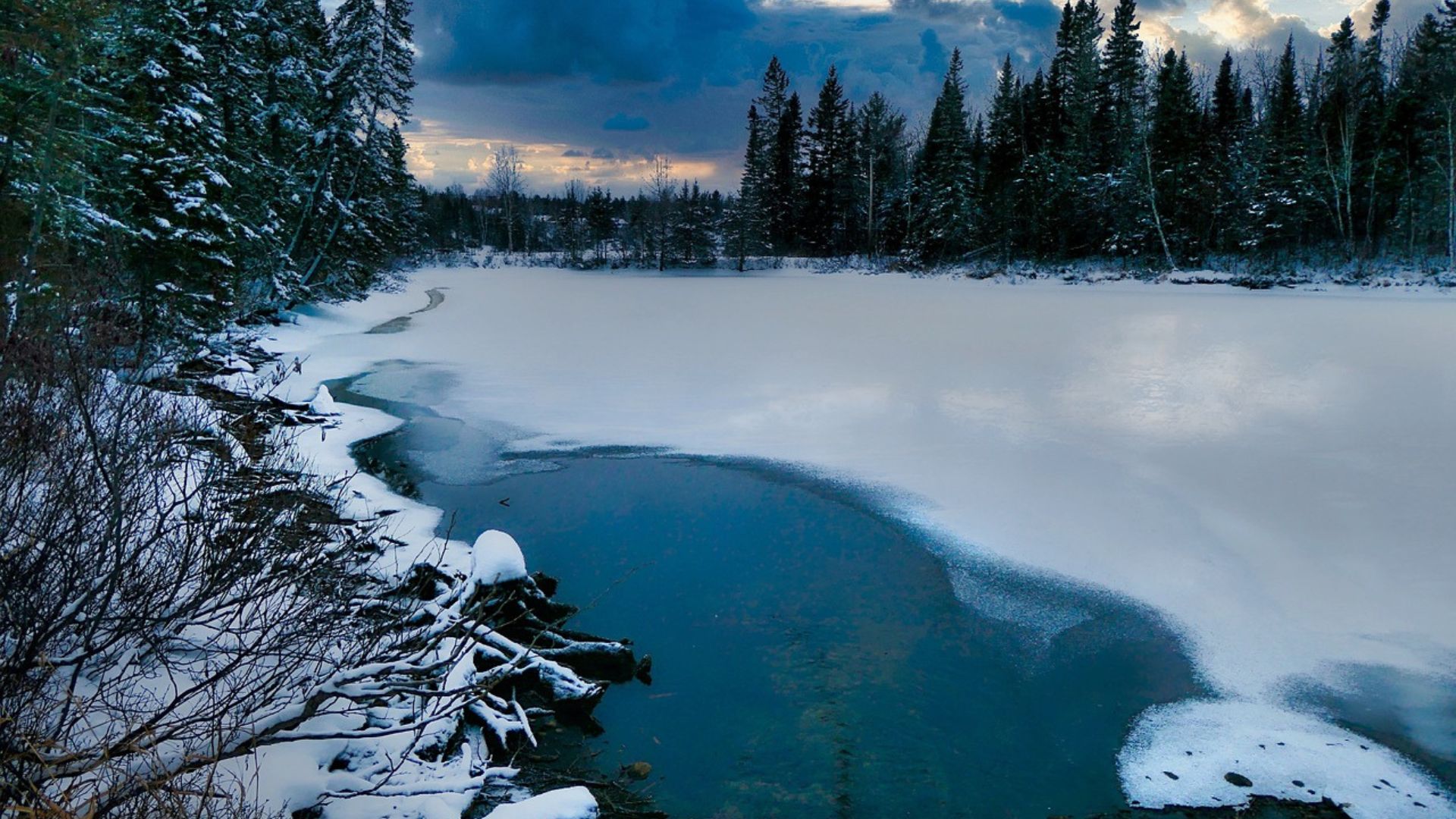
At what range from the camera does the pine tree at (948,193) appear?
156ft

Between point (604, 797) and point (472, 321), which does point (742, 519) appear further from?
point (472, 321)

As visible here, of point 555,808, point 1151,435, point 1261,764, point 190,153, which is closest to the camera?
point 555,808

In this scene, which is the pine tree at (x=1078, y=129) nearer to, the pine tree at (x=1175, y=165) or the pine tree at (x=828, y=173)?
the pine tree at (x=1175, y=165)

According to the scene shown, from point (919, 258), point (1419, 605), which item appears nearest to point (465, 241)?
point (919, 258)

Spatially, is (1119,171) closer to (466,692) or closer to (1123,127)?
(1123,127)

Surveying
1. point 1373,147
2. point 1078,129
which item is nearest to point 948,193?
point 1078,129

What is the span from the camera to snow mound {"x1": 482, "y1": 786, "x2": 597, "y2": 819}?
4047 millimetres

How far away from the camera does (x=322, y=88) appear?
26469 mm

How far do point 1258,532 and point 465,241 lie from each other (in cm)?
8909

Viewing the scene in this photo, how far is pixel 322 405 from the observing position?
45.4 feet

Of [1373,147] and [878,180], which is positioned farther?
[878,180]

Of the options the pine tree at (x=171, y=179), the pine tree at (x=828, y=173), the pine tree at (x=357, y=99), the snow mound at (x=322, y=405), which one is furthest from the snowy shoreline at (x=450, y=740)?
the pine tree at (x=828, y=173)

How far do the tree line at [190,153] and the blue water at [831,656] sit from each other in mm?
6107

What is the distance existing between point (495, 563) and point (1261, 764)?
5562 millimetres
